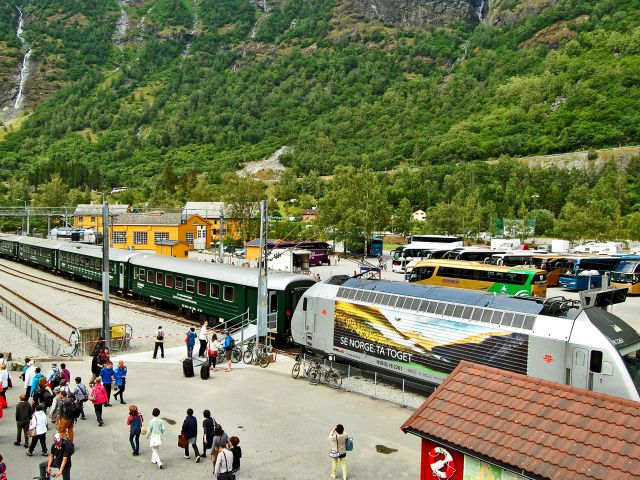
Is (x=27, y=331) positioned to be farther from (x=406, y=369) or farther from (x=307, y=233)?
(x=307, y=233)

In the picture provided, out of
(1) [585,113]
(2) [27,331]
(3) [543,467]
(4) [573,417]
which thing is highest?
(1) [585,113]

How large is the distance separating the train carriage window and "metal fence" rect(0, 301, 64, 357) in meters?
8.00


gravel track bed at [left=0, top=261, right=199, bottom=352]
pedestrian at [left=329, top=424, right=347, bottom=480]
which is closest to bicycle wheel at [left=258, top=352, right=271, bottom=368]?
gravel track bed at [left=0, top=261, right=199, bottom=352]

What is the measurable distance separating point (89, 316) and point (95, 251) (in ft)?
37.5

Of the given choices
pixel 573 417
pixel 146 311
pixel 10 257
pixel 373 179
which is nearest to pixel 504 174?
pixel 373 179

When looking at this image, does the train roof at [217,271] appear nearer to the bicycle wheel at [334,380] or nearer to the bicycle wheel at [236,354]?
the bicycle wheel at [236,354]

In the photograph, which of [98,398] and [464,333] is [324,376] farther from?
[98,398]

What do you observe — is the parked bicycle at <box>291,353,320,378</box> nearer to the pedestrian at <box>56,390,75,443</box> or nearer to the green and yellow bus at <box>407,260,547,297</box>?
the pedestrian at <box>56,390,75,443</box>

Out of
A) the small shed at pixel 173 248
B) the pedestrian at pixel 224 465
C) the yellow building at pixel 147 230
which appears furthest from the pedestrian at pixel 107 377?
the yellow building at pixel 147 230

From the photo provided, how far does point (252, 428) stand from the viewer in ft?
53.0

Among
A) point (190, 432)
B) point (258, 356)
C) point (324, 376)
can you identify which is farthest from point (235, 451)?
point (258, 356)

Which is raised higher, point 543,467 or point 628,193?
point 628,193

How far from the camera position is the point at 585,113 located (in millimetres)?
146750

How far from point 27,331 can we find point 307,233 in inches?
1873
